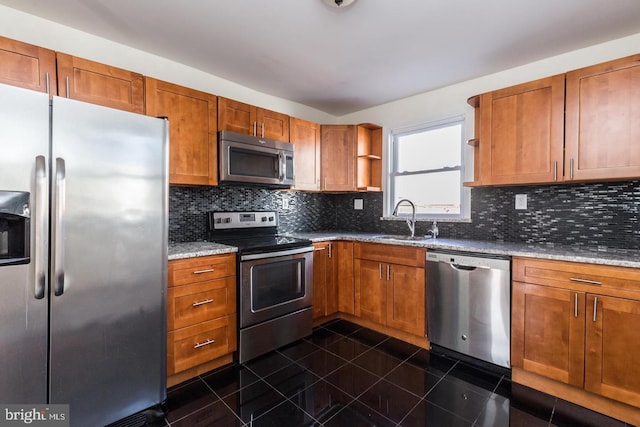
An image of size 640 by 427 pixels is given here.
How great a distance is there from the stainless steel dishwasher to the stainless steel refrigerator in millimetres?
2018

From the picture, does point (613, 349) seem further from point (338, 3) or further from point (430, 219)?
point (338, 3)

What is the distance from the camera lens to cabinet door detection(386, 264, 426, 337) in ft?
8.16

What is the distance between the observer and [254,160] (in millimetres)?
2635

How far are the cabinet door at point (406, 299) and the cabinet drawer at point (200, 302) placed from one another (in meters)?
1.41

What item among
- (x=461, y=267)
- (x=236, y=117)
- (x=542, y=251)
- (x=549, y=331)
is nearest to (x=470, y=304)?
(x=461, y=267)

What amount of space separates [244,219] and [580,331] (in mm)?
2689

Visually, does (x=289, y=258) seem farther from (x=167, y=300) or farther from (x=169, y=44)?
(x=169, y=44)

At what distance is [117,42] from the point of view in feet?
7.21

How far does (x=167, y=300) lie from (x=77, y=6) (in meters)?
1.91

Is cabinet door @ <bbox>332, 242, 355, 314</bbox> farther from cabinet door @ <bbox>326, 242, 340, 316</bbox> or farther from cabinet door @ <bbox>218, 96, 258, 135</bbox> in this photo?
cabinet door @ <bbox>218, 96, 258, 135</bbox>

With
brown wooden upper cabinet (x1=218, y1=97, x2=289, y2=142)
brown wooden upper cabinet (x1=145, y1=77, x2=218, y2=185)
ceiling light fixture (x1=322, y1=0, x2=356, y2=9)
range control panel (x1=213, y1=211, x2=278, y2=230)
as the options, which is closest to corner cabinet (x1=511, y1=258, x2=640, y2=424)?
ceiling light fixture (x1=322, y1=0, x2=356, y2=9)

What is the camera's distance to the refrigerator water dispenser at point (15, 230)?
1.28m

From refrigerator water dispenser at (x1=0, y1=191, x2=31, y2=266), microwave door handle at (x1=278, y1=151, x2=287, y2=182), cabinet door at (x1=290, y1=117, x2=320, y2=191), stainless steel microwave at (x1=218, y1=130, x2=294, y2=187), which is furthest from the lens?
cabinet door at (x1=290, y1=117, x2=320, y2=191)

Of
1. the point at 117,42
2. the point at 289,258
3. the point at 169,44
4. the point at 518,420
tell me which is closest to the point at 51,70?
the point at 117,42
